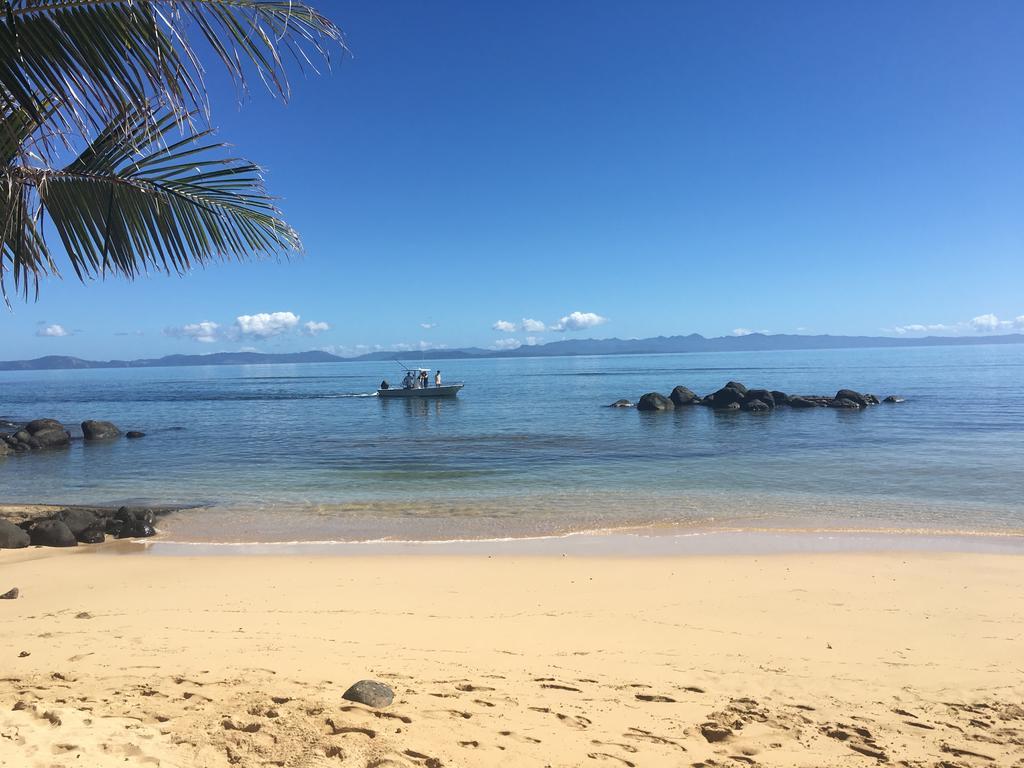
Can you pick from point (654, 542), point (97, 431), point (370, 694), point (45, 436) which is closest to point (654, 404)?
point (97, 431)

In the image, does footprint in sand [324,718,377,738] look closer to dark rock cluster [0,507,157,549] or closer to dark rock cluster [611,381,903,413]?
dark rock cluster [0,507,157,549]

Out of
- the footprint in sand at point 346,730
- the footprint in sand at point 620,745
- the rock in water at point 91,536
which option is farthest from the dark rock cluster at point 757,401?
the footprint in sand at point 346,730

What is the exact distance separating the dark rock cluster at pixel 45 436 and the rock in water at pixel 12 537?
20270 millimetres

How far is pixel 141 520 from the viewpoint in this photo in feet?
40.4

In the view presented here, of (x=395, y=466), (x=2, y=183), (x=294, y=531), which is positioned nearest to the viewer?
(x=2, y=183)

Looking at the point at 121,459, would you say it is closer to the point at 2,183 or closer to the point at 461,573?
the point at 461,573

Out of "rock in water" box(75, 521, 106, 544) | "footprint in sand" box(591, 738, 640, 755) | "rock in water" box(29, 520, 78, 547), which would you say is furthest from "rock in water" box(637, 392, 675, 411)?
"footprint in sand" box(591, 738, 640, 755)

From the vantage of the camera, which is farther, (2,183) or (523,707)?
(523,707)

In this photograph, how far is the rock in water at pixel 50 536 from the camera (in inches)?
429

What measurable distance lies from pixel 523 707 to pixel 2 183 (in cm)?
469

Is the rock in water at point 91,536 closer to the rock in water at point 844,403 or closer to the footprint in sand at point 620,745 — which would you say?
the footprint in sand at point 620,745

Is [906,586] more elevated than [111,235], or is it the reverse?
[111,235]

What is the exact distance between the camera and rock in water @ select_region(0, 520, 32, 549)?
10.6 metres

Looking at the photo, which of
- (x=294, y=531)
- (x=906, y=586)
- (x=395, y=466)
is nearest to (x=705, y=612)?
(x=906, y=586)
